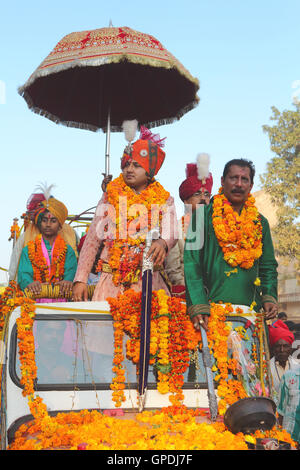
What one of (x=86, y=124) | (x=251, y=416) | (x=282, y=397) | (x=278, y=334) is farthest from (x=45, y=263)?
(x=251, y=416)

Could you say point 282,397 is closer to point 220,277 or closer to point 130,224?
point 220,277

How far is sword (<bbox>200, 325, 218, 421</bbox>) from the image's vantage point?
2.85 meters

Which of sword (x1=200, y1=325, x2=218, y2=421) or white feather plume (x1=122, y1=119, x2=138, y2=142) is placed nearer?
sword (x1=200, y1=325, x2=218, y2=421)

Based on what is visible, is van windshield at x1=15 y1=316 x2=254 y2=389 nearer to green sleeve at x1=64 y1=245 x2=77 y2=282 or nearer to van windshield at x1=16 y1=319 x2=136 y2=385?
van windshield at x1=16 y1=319 x2=136 y2=385

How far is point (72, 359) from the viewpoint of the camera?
10.3 feet

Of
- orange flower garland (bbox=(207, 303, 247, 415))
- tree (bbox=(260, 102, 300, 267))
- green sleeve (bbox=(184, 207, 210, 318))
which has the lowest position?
orange flower garland (bbox=(207, 303, 247, 415))

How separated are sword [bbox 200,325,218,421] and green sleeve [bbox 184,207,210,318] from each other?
15 cm

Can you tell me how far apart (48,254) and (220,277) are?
7.62 feet

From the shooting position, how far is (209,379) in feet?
9.72

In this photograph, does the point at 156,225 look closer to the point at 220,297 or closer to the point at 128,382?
the point at 220,297

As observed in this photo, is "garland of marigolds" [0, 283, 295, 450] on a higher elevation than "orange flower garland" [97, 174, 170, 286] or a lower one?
lower

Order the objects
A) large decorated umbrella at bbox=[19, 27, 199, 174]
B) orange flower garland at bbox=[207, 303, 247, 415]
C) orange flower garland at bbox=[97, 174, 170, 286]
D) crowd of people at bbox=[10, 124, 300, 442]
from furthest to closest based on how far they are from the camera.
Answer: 1. large decorated umbrella at bbox=[19, 27, 199, 174]
2. orange flower garland at bbox=[97, 174, 170, 286]
3. crowd of people at bbox=[10, 124, 300, 442]
4. orange flower garland at bbox=[207, 303, 247, 415]

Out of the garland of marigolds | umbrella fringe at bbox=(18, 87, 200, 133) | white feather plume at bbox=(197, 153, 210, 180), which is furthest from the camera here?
umbrella fringe at bbox=(18, 87, 200, 133)

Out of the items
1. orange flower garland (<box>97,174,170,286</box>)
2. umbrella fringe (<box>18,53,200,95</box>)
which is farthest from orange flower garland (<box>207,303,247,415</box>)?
umbrella fringe (<box>18,53,200,95</box>)
